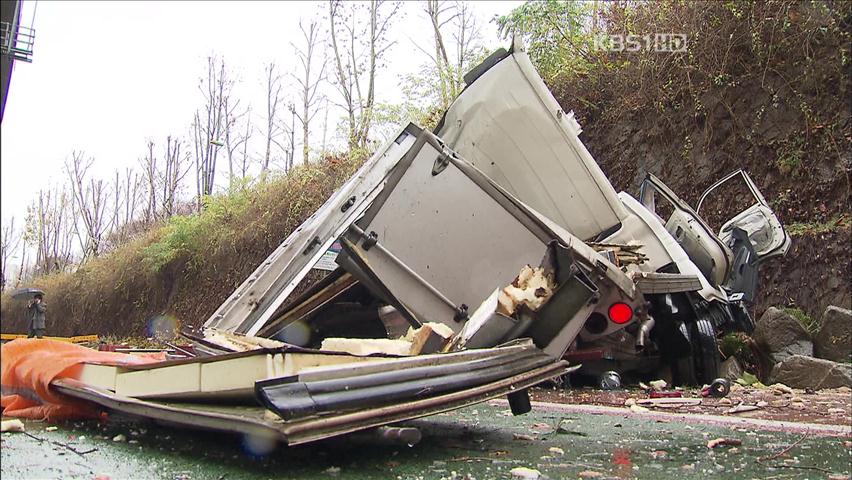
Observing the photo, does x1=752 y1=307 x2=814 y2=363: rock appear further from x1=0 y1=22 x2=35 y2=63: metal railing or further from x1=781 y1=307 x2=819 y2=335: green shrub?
x1=0 y1=22 x2=35 y2=63: metal railing

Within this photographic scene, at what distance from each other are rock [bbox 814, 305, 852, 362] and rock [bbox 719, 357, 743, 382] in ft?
3.40

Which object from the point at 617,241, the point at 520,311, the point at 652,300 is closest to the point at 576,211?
the point at 617,241

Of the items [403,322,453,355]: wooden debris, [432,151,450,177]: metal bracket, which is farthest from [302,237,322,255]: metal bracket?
[403,322,453,355]: wooden debris

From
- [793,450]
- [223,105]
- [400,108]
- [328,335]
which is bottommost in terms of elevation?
[793,450]

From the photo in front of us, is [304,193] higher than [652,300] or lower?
higher

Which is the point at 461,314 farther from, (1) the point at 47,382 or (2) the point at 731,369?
(2) the point at 731,369

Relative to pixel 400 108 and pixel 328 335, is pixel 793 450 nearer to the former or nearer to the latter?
pixel 328 335

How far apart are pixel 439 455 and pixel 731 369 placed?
16.6 ft

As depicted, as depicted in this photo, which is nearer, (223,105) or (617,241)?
(617,241)

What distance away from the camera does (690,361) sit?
17.7 ft

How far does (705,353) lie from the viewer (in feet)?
17.6


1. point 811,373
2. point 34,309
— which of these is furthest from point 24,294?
point 811,373

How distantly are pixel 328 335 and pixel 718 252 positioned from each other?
11.1ft

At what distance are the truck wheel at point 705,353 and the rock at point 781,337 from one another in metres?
2.13
